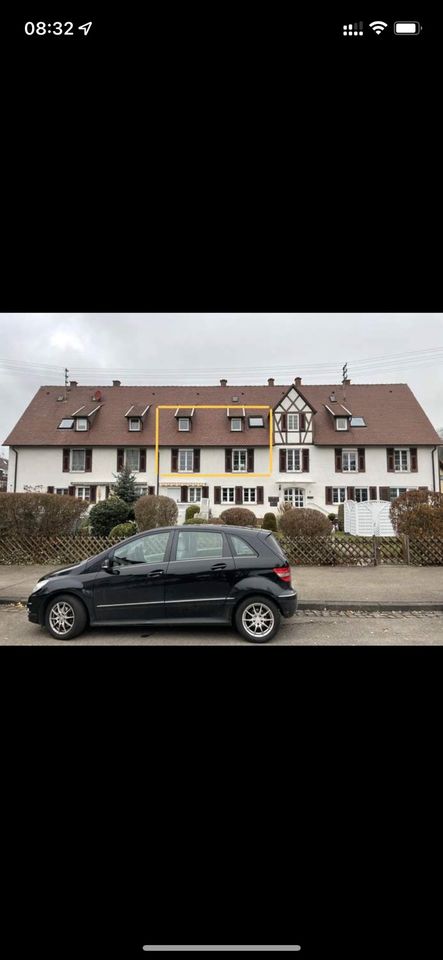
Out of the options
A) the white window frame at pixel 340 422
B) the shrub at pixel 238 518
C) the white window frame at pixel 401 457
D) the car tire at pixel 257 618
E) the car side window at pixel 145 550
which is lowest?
the car tire at pixel 257 618

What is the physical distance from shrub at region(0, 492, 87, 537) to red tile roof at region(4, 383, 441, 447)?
50.1 feet

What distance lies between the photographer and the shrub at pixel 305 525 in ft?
32.4

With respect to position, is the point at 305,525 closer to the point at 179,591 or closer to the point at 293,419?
the point at 179,591

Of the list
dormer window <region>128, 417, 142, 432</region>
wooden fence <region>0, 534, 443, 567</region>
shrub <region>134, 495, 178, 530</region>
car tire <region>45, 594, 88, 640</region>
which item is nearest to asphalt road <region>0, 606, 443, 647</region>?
car tire <region>45, 594, 88, 640</region>

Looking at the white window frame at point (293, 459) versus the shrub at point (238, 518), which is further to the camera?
the white window frame at point (293, 459)

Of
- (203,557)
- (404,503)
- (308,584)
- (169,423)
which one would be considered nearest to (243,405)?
(169,423)

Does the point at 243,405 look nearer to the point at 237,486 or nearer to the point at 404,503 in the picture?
the point at 237,486

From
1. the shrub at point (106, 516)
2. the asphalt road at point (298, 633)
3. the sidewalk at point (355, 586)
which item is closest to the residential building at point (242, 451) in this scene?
the shrub at point (106, 516)

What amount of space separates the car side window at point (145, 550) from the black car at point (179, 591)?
0.01m

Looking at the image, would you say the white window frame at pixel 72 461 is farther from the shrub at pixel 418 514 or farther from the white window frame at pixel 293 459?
the shrub at pixel 418 514

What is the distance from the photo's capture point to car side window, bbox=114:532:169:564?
511 cm

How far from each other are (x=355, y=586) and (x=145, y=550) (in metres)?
3.86

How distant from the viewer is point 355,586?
24.2 ft
